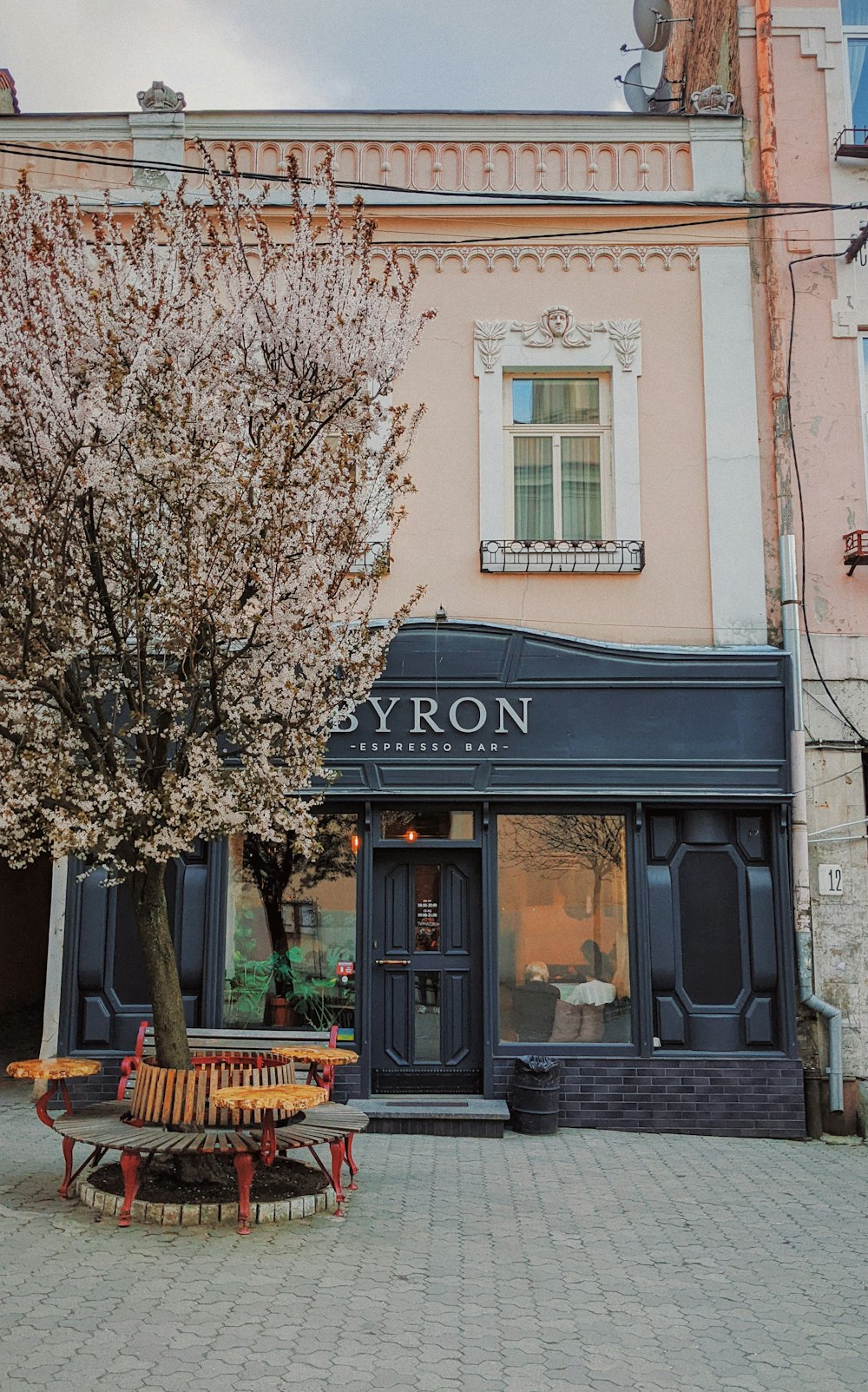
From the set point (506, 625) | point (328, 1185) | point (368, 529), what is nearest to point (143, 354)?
point (368, 529)

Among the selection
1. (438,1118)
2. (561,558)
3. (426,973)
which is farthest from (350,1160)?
(561,558)

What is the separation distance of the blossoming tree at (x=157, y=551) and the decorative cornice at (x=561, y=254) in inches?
146

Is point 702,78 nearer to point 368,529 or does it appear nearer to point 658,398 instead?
point 658,398

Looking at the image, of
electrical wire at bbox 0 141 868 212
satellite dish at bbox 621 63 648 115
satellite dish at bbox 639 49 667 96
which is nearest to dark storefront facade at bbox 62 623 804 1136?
electrical wire at bbox 0 141 868 212

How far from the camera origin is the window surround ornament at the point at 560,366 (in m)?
10.7

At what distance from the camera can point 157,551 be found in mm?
7020

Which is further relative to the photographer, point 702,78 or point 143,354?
point 702,78

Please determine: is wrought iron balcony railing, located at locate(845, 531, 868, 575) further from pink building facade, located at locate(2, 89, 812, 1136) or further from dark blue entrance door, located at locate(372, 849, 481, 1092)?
dark blue entrance door, located at locate(372, 849, 481, 1092)

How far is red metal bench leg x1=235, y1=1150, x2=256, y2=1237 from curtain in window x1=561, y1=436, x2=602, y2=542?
6.24 meters

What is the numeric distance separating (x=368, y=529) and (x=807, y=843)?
466 centimetres

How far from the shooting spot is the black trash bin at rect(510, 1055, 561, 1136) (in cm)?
952

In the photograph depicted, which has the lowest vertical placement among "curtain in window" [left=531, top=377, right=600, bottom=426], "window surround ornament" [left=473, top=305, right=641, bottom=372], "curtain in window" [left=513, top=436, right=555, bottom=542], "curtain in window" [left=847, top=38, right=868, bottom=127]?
"curtain in window" [left=513, top=436, right=555, bottom=542]

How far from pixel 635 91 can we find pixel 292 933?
37.8ft

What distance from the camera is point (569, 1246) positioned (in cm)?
653
